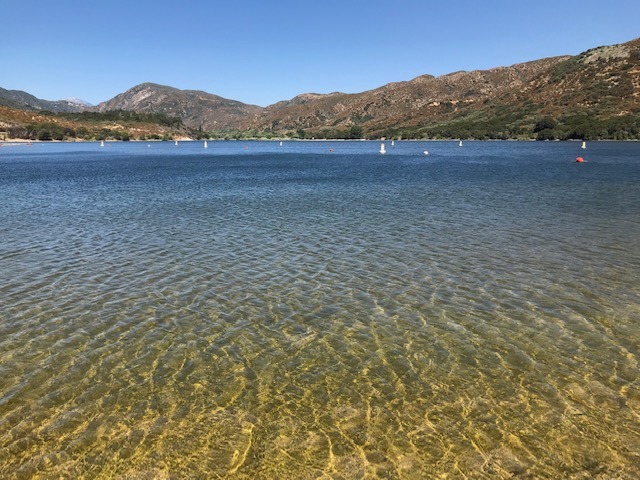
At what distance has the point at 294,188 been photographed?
54750 mm

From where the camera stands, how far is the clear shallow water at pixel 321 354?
821cm

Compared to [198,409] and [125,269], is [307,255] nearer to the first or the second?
[125,269]

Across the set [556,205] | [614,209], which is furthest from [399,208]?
[614,209]

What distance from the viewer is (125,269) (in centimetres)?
1969

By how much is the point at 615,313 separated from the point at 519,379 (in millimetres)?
6214

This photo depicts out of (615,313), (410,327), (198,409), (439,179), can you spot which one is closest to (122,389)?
(198,409)

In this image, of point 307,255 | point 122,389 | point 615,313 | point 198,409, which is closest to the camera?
point 198,409

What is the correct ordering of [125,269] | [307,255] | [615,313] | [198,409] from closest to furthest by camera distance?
[198,409] → [615,313] → [125,269] → [307,255]

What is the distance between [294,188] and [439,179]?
2152 cm

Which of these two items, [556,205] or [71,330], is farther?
[556,205]

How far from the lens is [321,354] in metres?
12.0

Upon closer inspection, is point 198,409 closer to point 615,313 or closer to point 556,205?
point 615,313

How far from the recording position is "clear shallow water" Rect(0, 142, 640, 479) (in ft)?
26.9

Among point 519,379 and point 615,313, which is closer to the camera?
point 519,379
